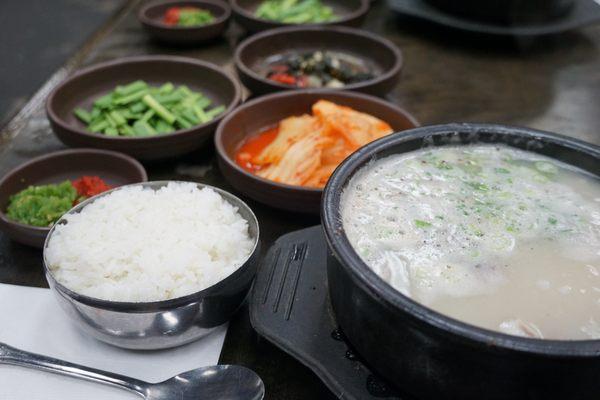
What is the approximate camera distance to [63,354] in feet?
4.92

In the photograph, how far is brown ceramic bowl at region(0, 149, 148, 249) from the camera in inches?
81.7

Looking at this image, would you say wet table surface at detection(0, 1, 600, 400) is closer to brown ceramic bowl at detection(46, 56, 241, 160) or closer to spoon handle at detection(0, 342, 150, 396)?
brown ceramic bowl at detection(46, 56, 241, 160)

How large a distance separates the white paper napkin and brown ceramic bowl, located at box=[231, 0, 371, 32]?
236 cm

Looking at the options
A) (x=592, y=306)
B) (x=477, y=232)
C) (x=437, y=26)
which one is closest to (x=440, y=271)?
(x=477, y=232)

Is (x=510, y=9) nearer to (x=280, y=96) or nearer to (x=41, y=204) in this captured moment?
(x=280, y=96)

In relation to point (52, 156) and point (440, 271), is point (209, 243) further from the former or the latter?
point (52, 156)

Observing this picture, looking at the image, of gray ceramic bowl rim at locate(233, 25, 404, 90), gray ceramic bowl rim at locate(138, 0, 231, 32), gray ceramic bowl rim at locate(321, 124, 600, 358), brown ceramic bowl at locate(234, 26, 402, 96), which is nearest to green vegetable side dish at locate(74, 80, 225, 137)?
gray ceramic bowl rim at locate(233, 25, 404, 90)

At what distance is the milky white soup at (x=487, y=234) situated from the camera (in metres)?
1.20

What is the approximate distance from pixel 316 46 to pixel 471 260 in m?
2.37

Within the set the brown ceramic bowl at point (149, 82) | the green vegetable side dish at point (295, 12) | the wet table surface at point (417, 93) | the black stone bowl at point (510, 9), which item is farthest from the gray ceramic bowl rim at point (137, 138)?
the black stone bowl at point (510, 9)

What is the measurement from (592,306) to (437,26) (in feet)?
9.97

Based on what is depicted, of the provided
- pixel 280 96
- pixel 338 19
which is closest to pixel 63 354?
pixel 280 96

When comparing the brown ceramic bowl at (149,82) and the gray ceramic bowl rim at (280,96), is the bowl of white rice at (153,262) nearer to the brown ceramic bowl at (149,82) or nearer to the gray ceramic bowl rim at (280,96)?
the gray ceramic bowl rim at (280,96)

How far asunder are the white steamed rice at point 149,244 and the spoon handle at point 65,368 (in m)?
0.19
